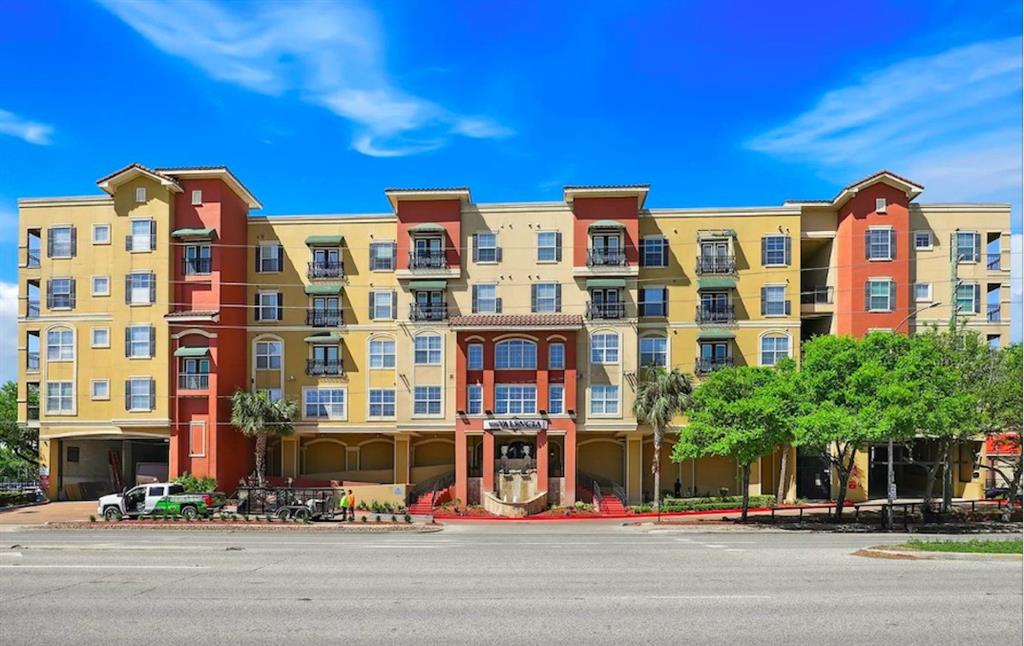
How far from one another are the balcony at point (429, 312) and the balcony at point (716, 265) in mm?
15426

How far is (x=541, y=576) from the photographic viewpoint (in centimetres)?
1856

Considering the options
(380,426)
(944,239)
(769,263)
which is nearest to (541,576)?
(380,426)

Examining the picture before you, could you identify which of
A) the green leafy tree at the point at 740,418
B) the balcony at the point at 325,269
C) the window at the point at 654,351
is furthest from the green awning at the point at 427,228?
the green leafy tree at the point at 740,418

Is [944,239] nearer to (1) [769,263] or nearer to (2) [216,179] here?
(1) [769,263]

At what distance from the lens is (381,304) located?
166 ft

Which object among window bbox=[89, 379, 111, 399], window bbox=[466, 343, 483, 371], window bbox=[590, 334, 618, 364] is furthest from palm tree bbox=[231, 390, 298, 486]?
window bbox=[590, 334, 618, 364]

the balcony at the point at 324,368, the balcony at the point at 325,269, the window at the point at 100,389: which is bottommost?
the window at the point at 100,389

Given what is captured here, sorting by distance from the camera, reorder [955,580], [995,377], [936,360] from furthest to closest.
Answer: [995,377]
[936,360]
[955,580]

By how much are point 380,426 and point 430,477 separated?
437cm

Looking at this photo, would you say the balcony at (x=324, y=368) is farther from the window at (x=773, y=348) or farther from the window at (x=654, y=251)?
the window at (x=773, y=348)

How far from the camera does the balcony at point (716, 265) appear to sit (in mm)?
49438

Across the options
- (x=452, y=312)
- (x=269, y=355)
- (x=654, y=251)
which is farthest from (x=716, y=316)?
(x=269, y=355)

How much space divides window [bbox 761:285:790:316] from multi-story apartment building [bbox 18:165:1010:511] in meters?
0.13

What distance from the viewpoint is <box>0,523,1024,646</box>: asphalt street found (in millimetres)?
12625
